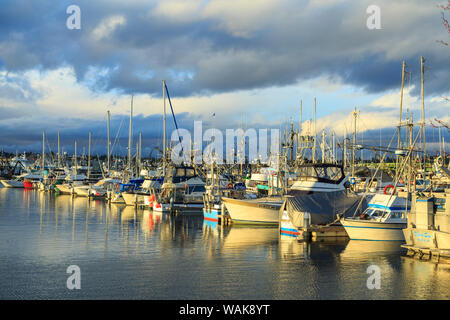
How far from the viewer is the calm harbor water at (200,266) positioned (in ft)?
77.6

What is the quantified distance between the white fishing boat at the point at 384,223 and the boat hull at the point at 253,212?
1203cm

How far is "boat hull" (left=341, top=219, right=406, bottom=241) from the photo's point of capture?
38188 mm

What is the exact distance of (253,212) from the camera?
5038 centimetres

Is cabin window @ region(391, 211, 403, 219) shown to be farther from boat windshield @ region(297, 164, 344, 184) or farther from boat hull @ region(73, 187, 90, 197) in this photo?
boat hull @ region(73, 187, 90, 197)

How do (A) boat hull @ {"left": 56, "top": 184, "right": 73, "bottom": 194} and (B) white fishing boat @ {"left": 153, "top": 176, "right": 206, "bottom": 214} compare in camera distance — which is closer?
(B) white fishing boat @ {"left": 153, "top": 176, "right": 206, "bottom": 214}

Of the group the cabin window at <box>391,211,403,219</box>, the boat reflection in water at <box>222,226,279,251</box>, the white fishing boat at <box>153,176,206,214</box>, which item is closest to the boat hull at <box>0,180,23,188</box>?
the white fishing boat at <box>153,176,206,214</box>

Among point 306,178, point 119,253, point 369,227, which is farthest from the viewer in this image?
point 306,178

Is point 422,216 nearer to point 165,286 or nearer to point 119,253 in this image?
point 165,286

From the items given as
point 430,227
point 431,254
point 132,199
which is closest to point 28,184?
point 132,199

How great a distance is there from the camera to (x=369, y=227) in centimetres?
3828

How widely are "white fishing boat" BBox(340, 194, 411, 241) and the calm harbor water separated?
0.90 meters
